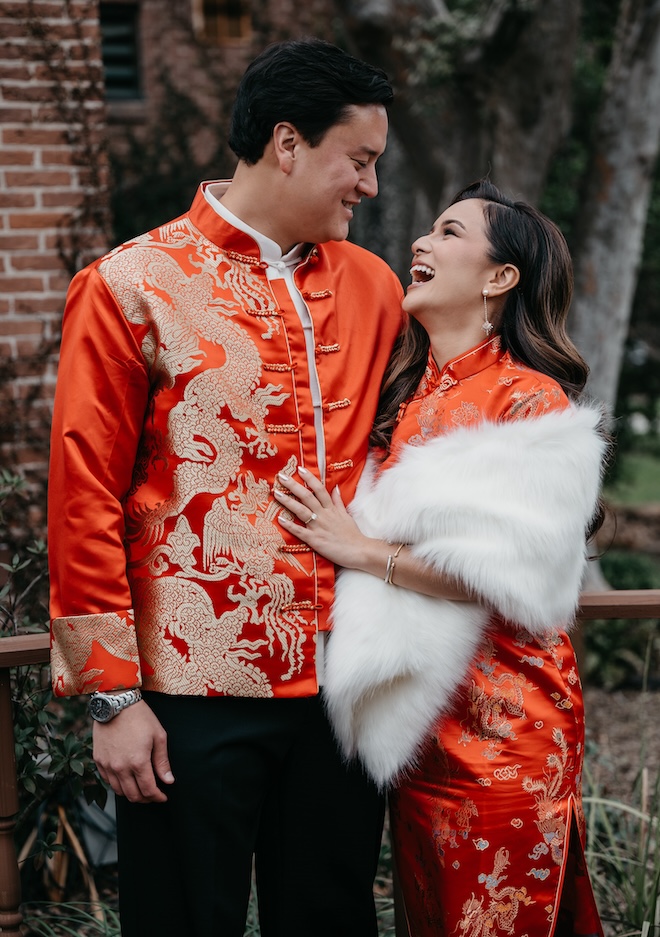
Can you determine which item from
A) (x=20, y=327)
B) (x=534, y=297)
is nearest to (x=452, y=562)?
(x=534, y=297)

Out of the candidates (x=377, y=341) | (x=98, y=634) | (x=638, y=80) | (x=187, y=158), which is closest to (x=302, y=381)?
(x=377, y=341)

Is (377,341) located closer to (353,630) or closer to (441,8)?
(353,630)

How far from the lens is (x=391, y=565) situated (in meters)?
1.95

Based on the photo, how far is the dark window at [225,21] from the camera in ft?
32.8

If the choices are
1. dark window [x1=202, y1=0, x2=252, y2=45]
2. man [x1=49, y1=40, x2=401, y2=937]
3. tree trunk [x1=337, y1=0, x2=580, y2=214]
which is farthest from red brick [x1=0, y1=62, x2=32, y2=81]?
dark window [x1=202, y1=0, x2=252, y2=45]

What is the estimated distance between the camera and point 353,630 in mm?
1930

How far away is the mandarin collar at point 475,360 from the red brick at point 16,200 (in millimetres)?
1908

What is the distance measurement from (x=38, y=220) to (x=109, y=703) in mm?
2105

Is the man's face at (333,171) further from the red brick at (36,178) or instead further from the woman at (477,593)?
the red brick at (36,178)

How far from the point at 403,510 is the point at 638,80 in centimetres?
426

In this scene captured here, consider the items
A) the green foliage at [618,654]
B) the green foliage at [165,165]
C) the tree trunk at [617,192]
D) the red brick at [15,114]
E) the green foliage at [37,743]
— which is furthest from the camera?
the green foliage at [165,165]

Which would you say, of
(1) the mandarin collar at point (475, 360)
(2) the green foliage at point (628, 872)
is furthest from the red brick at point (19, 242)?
(2) the green foliage at point (628, 872)

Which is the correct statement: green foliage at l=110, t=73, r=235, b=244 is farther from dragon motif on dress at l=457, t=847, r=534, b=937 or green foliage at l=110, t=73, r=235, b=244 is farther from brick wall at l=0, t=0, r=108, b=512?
dragon motif on dress at l=457, t=847, r=534, b=937

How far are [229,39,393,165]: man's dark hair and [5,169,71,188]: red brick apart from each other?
1.61 meters
